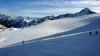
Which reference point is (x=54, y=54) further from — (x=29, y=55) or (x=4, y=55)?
(x=4, y=55)

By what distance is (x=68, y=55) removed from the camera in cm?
728

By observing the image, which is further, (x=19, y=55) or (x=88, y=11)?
(x=88, y=11)

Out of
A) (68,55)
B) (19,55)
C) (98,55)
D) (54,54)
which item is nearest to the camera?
(98,55)

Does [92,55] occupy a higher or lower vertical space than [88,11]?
lower

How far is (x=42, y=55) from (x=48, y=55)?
74 centimetres

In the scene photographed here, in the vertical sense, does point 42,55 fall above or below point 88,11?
below

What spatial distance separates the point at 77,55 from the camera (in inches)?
279

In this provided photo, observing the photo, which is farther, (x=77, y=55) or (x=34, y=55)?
(x=34, y=55)

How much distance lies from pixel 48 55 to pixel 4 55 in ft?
20.1

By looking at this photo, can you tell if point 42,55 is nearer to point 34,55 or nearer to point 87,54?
point 34,55

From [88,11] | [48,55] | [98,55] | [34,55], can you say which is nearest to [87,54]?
[98,55]

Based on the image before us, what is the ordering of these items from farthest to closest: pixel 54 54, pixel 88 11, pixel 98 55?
1. pixel 88 11
2. pixel 54 54
3. pixel 98 55

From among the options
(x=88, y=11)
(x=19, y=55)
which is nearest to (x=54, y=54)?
(x=19, y=55)

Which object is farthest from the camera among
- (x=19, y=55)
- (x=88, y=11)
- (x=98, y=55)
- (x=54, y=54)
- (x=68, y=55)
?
(x=88, y=11)
